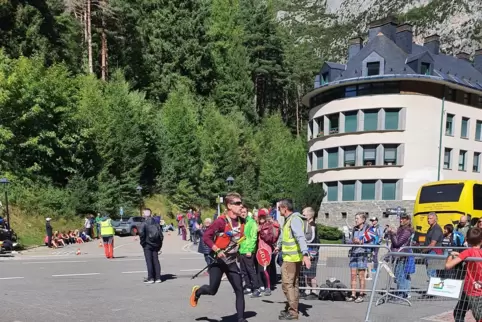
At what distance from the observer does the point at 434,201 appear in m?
19.8

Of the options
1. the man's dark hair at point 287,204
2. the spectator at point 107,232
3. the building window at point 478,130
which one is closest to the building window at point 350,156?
the building window at point 478,130

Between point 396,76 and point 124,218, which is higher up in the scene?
point 396,76

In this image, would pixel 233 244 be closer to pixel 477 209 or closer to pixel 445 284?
pixel 445 284

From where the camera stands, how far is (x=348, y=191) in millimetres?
41531

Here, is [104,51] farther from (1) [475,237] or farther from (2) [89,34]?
(1) [475,237]

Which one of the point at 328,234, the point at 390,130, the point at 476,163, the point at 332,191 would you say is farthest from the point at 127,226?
the point at 476,163

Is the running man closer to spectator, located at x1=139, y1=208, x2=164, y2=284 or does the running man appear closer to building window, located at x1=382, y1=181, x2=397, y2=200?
spectator, located at x1=139, y1=208, x2=164, y2=284

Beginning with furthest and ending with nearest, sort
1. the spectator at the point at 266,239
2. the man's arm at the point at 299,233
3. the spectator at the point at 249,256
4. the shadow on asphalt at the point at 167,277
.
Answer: the shadow on asphalt at the point at 167,277
the spectator at the point at 266,239
the spectator at the point at 249,256
the man's arm at the point at 299,233

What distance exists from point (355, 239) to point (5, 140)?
26781mm

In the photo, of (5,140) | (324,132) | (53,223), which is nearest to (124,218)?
(53,223)

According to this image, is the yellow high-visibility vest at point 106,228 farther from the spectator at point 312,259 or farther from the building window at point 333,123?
the building window at point 333,123

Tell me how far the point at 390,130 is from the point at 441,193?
21.1 m

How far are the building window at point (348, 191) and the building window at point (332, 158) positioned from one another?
197cm

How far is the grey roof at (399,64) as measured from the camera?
4106 cm
